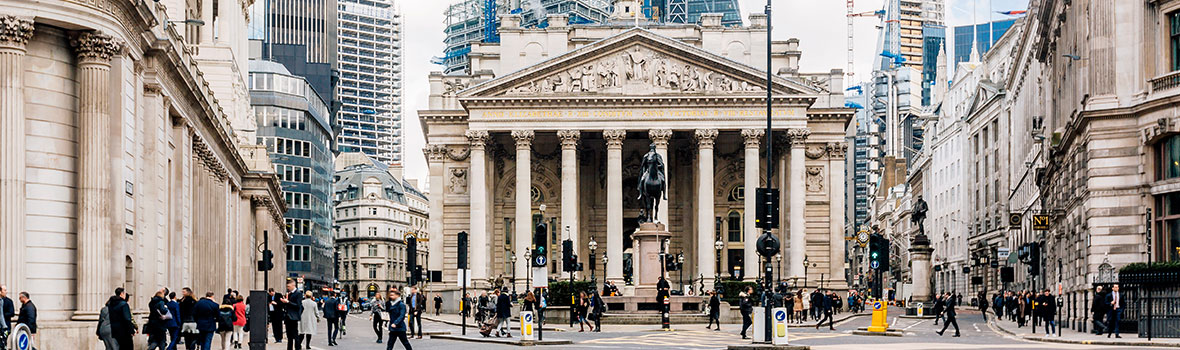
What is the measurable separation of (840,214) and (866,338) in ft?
192

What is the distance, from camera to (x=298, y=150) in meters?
123

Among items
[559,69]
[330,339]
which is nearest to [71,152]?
[330,339]


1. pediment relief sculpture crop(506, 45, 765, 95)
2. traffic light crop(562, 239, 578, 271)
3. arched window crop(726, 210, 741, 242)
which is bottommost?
traffic light crop(562, 239, 578, 271)

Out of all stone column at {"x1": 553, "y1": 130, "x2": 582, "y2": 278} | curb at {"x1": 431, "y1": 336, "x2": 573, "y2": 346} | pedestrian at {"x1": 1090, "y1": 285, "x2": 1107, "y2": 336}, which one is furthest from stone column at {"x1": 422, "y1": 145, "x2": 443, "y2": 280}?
pedestrian at {"x1": 1090, "y1": 285, "x2": 1107, "y2": 336}

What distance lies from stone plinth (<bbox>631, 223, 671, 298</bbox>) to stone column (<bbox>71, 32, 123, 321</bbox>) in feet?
91.4

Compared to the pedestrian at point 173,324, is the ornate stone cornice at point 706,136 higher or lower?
higher

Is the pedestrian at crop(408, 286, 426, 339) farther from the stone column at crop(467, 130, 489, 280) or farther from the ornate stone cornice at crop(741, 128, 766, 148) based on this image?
the ornate stone cornice at crop(741, 128, 766, 148)

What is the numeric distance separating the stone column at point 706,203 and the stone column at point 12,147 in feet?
223

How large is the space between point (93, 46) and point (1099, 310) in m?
27.4

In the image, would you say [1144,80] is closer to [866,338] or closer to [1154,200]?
[1154,200]

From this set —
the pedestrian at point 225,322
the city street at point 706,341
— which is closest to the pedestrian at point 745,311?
the city street at point 706,341

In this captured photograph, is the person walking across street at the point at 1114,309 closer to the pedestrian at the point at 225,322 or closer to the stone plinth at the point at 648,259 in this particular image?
the stone plinth at the point at 648,259

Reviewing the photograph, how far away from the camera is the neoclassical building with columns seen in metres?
99.1

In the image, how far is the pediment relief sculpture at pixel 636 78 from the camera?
9906 centimetres
